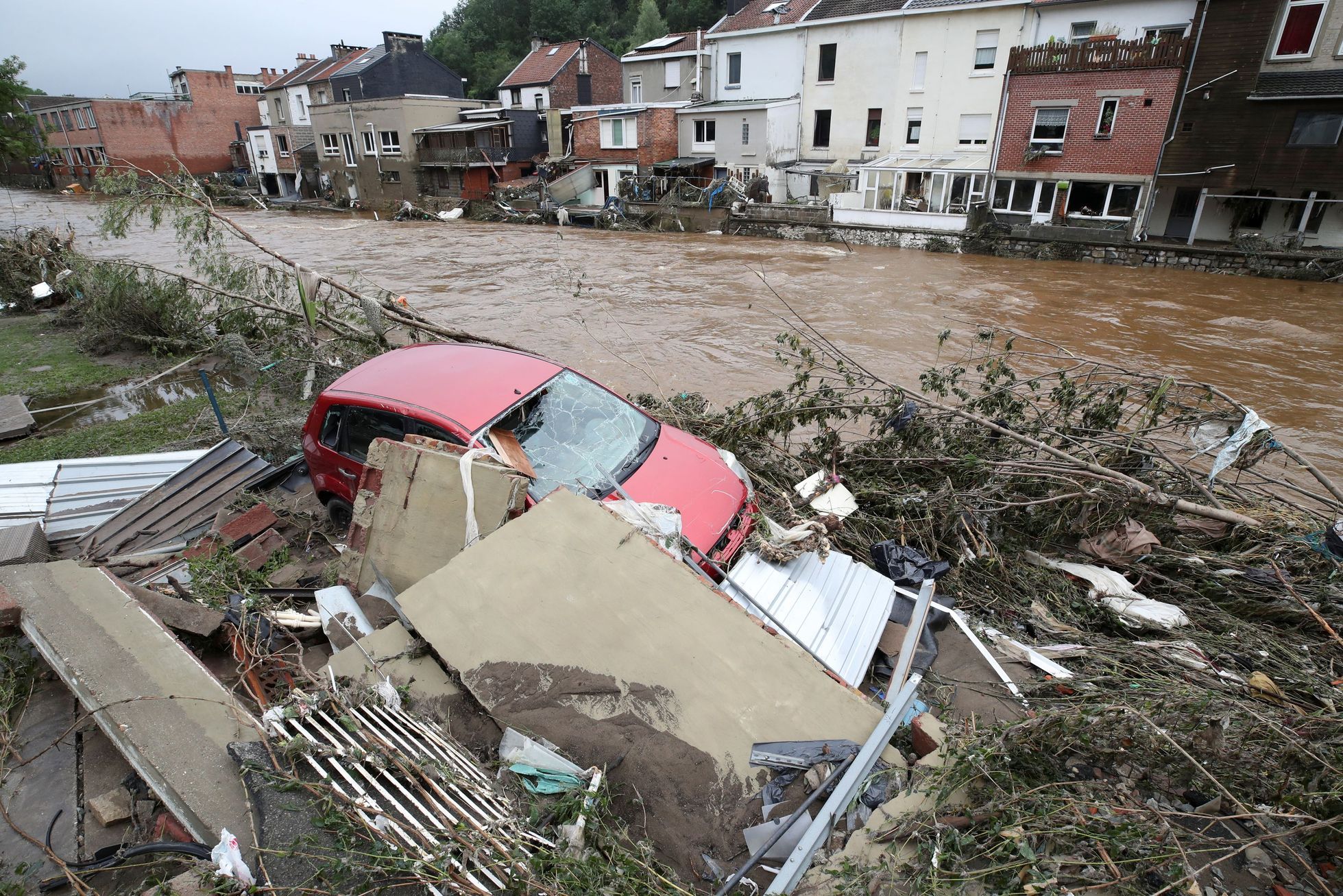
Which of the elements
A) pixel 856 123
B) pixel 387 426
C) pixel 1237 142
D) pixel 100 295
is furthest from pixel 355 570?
pixel 856 123

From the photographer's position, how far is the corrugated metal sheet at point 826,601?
3773mm

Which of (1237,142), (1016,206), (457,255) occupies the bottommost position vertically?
(457,255)

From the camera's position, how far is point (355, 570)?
4312 millimetres

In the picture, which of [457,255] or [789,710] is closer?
[789,710]

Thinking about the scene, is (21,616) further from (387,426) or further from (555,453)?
(555,453)

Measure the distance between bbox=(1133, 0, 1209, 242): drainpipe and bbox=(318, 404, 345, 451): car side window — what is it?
2539 cm

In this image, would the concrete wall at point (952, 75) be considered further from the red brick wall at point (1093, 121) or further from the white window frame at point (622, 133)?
the white window frame at point (622, 133)

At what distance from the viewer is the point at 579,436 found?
16.8 feet

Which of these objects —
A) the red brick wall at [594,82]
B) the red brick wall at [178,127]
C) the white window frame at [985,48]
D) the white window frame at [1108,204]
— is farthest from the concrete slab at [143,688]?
the red brick wall at [178,127]

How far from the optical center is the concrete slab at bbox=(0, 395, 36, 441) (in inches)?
312

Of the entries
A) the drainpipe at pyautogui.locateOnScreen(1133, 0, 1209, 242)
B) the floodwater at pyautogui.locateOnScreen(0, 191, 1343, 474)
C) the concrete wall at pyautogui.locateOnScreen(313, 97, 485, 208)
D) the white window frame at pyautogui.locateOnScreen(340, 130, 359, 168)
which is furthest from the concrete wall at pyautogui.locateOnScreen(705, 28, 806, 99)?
the white window frame at pyautogui.locateOnScreen(340, 130, 359, 168)

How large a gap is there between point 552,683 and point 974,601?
3095 mm

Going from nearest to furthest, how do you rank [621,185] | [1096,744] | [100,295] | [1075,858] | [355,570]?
1. [1075,858]
2. [1096,744]
3. [355,570]
4. [100,295]
5. [621,185]

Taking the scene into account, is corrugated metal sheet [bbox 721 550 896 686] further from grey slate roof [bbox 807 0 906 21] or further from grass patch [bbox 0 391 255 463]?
grey slate roof [bbox 807 0 906 21]
